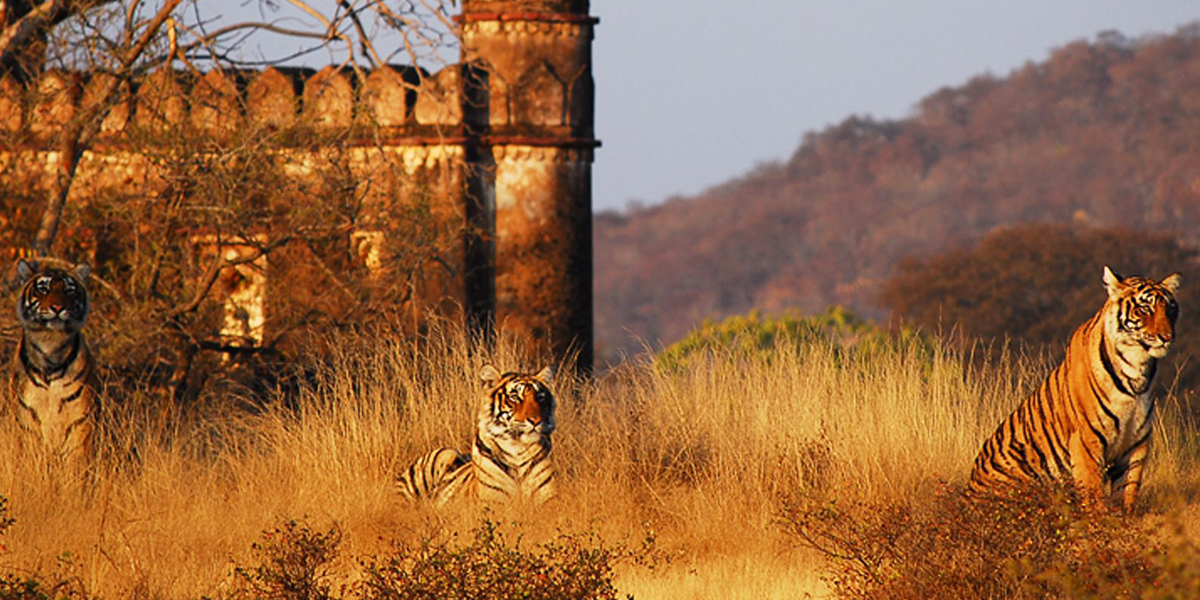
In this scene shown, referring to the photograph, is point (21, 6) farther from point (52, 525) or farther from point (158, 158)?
point (52, 525)

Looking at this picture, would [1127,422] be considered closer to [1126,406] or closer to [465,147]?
[1126,406]

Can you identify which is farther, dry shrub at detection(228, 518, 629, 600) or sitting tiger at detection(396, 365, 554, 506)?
sitting tiger at detection(396, 365, 554, 506)

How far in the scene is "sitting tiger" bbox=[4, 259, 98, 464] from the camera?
29.1 feet

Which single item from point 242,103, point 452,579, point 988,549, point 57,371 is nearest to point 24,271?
point 57,371

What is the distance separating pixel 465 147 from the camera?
13.3 m

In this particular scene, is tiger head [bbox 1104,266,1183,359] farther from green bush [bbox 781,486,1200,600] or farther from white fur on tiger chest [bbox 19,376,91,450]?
white fur on tiger chest [bbox 19,376,91,450]

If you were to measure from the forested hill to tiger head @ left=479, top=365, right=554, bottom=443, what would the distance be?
185 feet

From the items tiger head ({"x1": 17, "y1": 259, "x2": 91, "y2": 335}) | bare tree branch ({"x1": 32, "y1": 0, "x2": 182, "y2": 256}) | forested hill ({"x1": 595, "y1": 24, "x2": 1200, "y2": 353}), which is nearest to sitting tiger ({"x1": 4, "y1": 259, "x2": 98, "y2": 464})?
tiger head ({"x1": 17, "y1": 259, "x2": 91, "y2": 335})

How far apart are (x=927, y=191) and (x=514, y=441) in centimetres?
6850

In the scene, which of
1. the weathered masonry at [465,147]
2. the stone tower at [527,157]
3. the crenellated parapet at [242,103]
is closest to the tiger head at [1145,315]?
the crenellated parapet at [242,103]

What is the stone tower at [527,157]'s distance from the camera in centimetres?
1357

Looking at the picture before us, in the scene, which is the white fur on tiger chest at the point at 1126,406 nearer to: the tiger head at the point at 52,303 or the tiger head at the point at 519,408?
the tiger head at the point at 519,408

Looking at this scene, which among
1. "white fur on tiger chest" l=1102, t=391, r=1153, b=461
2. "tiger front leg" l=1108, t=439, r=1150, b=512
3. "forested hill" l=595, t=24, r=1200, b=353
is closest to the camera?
"white fur on tiger chest" l=1102, t=391, r=1153, b=461

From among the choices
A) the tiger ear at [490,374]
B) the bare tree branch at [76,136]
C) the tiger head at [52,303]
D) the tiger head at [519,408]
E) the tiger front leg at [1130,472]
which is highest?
the bare tree branch at [76,136]
